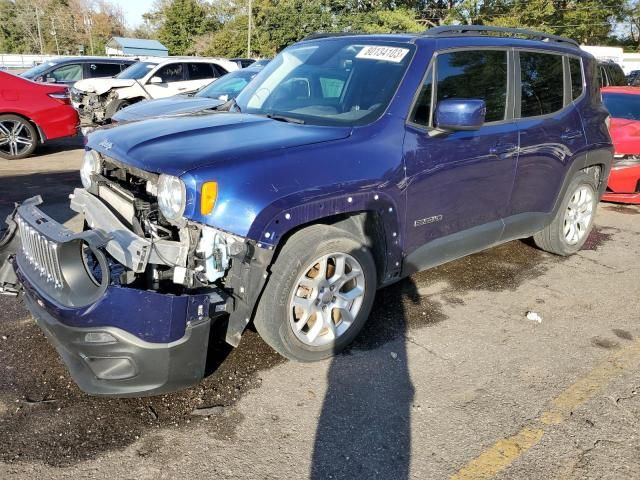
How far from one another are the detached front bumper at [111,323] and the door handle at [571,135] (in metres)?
3.51

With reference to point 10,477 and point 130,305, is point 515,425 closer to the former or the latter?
point 130,305

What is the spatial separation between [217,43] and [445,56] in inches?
2167

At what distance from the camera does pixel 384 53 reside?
3.85 m

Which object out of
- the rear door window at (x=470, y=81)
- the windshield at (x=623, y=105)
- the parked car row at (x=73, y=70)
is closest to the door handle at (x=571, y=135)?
the rear door window at (x=470, y=81)

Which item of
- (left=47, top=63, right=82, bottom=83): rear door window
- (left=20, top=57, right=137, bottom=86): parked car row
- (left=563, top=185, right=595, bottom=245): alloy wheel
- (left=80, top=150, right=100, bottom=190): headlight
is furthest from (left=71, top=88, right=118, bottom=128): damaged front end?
(left=563, top=185, right=595, bottom=245): alloy wheel

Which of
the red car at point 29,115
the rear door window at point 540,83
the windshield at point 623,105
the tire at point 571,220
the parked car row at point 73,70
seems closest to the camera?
the rear door window at point 540,83

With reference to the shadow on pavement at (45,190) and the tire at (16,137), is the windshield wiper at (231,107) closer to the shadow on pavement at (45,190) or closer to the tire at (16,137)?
the shadow on pavement at (45,190)

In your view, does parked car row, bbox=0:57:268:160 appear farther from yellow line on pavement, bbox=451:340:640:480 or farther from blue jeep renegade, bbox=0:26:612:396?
yellow line on pavement, bbox=451:340:640:480

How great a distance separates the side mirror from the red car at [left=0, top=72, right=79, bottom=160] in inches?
322

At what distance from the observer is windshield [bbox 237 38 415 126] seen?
3.63m

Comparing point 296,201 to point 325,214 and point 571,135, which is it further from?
point 571,135

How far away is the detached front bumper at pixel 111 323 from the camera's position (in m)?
2.57

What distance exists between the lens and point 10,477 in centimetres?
242

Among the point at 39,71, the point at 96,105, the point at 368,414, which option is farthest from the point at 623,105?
the point at 39,71
